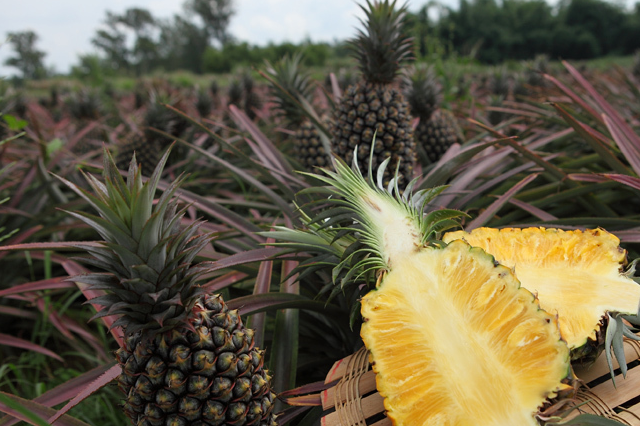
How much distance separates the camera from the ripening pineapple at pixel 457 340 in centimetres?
84

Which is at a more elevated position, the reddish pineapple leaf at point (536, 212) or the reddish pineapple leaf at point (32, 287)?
the reddish pineapple leaf at point (536, 212)

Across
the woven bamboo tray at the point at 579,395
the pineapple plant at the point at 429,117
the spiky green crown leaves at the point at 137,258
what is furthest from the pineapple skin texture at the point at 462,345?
the pineapple plant at the point at 429,117

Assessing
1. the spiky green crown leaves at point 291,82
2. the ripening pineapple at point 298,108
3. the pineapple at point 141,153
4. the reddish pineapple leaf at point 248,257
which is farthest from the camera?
the pineapple at point 141,153

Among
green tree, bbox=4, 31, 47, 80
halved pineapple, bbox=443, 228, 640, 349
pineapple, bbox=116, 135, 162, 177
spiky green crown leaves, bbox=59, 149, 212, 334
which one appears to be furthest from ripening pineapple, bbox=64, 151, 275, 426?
green tree, bbox=4, 31, 47, 80

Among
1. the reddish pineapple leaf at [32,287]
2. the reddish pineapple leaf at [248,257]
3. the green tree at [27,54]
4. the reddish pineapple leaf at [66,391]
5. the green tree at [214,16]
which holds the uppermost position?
the green tree at [214,16]

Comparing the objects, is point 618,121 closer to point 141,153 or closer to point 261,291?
point 261,291

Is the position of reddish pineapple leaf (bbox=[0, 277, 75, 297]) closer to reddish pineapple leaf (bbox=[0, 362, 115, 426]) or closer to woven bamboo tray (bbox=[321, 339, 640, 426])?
reddish pineapple leaf (bbox=[0, 362, 115, 426])

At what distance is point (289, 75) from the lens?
269 cm

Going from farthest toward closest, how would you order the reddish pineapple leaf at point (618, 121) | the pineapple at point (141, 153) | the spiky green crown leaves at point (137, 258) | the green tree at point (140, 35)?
1. the green tree at point (140, 35)
2. the pineapple at point (141, 153)
3. the reddish pineapple leaf at point (618, 121)
4. the spiky green crown leaves at point (137, 258)

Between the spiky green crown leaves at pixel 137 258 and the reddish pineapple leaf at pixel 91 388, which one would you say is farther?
the reddish pineapple leaf at pixel 91 388

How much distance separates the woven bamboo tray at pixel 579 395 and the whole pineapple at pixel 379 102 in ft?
3.66

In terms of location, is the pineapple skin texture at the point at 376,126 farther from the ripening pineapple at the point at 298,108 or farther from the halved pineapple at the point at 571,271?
the halved pineapple at the point at 571,271

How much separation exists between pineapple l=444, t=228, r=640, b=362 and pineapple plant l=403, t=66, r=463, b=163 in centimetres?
153

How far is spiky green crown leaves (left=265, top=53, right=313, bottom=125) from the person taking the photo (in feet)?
8.69
